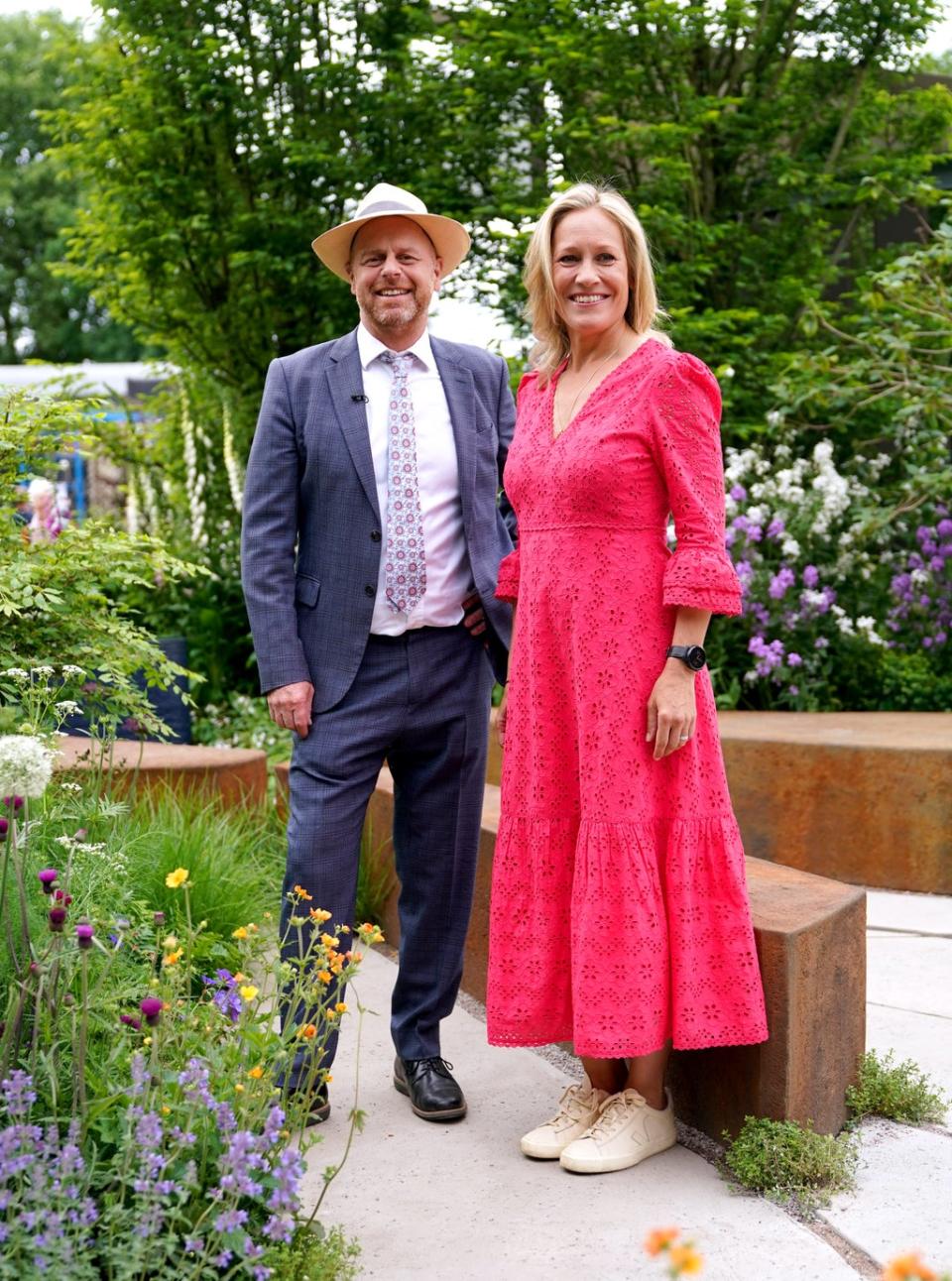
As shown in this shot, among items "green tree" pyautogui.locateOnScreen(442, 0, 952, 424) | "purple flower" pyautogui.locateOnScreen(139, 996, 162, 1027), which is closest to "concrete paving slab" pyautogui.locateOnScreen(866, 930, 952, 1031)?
"purple flower" pyautogui.locateOnScreen(139, 996, 162, 1027)

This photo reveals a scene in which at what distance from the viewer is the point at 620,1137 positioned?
2.92m

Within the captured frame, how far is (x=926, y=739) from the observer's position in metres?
5.18

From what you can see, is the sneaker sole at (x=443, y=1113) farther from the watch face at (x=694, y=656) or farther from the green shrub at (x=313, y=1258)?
the watch face at (x=694, y=656)

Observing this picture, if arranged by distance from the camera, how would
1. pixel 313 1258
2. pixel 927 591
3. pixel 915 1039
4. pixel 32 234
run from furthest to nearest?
pixel 32 234 < pixel 927 591 < pixel 915 1039 < pixel 313 1258

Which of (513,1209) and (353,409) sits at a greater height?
(353,409)

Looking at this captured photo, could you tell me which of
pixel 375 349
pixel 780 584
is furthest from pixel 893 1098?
pixel 780 584

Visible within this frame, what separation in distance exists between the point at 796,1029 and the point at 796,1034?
0.01m

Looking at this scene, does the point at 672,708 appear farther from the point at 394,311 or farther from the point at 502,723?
Answer: the point at 394,311

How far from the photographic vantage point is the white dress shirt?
128 inches

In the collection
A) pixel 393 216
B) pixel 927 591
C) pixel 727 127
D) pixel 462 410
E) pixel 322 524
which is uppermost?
pixel 727 127

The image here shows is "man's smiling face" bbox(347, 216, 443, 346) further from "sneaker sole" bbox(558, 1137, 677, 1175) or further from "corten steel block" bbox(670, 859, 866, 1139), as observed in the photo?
"sneaker sole" bbox(558, 1137, 677, 1175)

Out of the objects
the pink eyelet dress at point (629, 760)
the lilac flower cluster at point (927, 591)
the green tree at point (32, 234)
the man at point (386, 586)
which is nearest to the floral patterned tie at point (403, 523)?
the man at point (386, 586)

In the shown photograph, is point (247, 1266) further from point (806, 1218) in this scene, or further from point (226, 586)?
point (226, 586)

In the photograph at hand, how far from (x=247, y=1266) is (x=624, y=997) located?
39.7 inches
